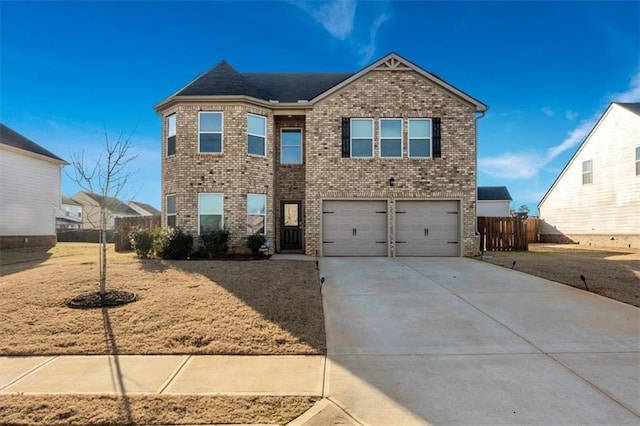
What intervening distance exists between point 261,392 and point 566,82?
2119 centimetres

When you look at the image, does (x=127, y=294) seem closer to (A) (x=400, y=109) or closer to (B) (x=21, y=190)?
(A) (x=400, y=109)

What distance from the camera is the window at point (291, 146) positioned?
14.5 metres

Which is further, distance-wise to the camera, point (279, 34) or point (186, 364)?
point (279, 34)

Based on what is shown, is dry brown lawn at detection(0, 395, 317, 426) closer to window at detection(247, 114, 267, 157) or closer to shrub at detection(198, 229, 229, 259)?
shrub at detection(198, 229, 229, 259)

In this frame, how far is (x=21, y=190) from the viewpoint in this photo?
18438mm

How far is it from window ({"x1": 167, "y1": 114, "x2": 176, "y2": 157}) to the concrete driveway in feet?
30.9

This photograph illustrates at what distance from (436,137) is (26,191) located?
71.5 ft

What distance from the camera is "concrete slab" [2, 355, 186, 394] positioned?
11.1 ft

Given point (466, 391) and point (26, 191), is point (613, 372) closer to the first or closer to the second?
point (466, 391)

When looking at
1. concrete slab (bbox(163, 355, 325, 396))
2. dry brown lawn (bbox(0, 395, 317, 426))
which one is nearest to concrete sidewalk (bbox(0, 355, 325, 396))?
concrete slab (bbox(163, 355, 325, 396))

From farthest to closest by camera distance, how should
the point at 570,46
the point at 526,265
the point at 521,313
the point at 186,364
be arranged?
the point at 570,46 < the point at 526,265 < the point at 521,313 < the point at 186,364

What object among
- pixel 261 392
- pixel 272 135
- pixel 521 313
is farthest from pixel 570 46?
pixel 261 392

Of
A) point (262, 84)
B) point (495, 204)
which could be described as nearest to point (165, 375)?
point (262, 84)

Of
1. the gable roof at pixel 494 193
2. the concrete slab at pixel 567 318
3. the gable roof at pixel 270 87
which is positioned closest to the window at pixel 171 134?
the gable roof at pixel 270 87
